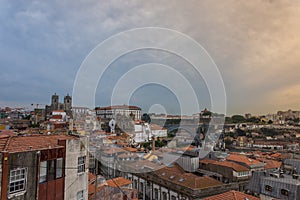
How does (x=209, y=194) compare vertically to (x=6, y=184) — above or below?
below

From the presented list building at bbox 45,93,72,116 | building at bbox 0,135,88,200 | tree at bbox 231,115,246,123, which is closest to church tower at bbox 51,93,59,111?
building at bbox 45,93,72,116

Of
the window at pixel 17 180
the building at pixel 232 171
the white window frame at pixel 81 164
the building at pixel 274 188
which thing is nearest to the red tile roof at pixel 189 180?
the building at pixel 274 188

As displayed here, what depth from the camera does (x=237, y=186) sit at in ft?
48.2

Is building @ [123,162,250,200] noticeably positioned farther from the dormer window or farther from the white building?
the white building

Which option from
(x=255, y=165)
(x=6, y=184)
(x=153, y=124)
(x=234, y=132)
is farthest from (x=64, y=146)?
(x=234, y=132)

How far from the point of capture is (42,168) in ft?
23.1

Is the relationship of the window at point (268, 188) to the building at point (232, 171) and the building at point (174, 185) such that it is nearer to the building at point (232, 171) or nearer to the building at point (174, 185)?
the building at point (174, 185)

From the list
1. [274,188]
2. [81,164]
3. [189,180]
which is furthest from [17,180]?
[274,188]

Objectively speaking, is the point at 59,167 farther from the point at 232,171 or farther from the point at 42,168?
the point at 232,171

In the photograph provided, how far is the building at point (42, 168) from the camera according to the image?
6.07m

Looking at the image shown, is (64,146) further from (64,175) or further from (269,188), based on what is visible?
(269,188)

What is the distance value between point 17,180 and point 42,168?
0.89 meters

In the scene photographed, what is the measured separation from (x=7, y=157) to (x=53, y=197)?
2.33 metres

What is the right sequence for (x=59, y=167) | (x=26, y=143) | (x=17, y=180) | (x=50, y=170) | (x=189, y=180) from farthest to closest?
1. (x=189, y=180)
2. (x=59, y=167)
3. (x=26, y=143)
4. (x=50, y=170)
5. (x=17, y=180)
